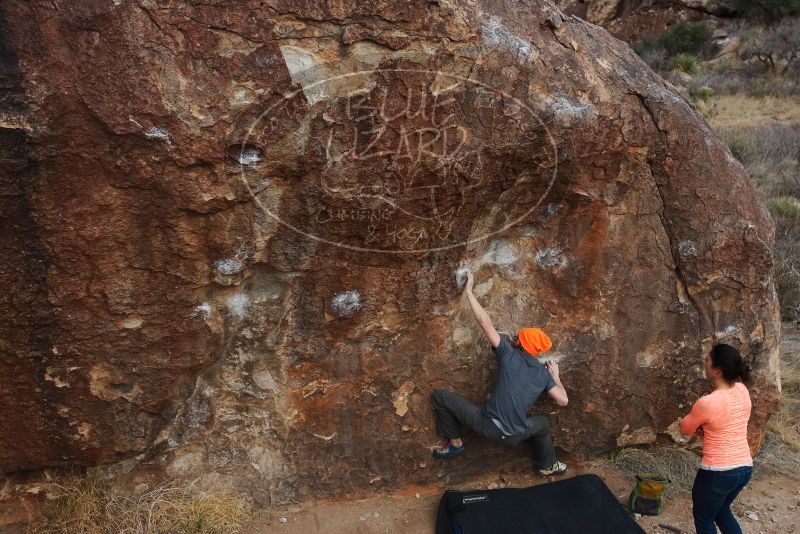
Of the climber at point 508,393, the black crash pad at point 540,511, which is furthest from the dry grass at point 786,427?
the climber at point 508,393

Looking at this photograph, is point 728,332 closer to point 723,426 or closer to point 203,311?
point 723,426

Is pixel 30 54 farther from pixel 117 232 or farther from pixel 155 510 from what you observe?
pixel 155 510

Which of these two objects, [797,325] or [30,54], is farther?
[797,325]

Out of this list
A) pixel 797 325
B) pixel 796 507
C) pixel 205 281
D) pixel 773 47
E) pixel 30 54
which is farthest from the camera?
pixel 773 47

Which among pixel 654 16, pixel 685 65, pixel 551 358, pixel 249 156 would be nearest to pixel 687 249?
pixel 551 358

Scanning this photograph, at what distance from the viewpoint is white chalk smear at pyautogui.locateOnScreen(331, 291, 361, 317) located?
314 cm

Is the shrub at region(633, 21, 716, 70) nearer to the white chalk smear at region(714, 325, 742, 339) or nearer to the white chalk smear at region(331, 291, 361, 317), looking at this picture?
the white chalk smear at region(714, 325, 742, 339)

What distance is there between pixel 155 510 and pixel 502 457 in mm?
1722

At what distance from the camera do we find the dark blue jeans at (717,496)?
2.96 meters

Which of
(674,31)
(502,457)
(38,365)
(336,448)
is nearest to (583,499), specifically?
(502,457)

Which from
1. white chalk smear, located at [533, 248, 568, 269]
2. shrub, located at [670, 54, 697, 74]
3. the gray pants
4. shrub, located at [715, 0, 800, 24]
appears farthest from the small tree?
the gray pants

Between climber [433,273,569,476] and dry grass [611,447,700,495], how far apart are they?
68cm

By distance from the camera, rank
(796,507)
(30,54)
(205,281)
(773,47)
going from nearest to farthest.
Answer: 1. (30,54)
2. (205,281)
3. (796,507)
4. (773,47)

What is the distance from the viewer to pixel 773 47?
1244cm
